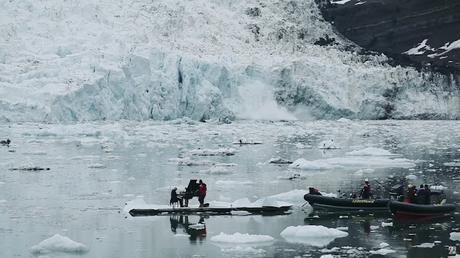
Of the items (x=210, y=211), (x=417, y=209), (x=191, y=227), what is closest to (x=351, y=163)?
(x=417, y=209)

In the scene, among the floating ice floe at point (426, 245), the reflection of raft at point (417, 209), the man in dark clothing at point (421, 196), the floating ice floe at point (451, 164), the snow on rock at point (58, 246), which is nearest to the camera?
the snow on rock at point (58, 246)

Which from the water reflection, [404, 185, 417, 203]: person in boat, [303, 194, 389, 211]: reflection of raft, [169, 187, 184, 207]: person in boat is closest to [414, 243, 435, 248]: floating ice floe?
[404, 185, 417, 203]: person in boat

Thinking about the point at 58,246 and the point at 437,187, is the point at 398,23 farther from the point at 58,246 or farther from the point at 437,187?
the point at 58,246

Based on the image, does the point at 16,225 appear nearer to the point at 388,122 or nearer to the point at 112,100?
the point at 112,100

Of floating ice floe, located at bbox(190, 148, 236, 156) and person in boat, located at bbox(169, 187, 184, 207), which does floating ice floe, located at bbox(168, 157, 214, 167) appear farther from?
person in boat, located at bbox(169, 187, 184, 207)

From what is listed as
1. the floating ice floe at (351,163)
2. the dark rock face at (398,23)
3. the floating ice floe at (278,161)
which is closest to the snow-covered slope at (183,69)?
the dark rock face at (398,23)

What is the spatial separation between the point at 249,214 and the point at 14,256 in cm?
511

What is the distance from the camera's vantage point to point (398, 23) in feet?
243

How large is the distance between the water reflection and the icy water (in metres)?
0.02

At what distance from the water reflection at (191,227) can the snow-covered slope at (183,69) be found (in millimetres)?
26401

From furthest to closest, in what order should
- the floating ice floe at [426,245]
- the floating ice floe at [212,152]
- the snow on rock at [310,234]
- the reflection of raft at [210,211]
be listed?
the floating ice floe at [212,152]
the reflection of raft at [210,211]
the snow on rock at [310,234]
the floating ice floe at [426,245]

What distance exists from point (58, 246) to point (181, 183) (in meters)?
7.48

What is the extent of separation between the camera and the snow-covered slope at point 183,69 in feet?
133

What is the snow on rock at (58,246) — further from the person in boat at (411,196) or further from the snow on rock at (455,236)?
the person in boat at (411,196)
